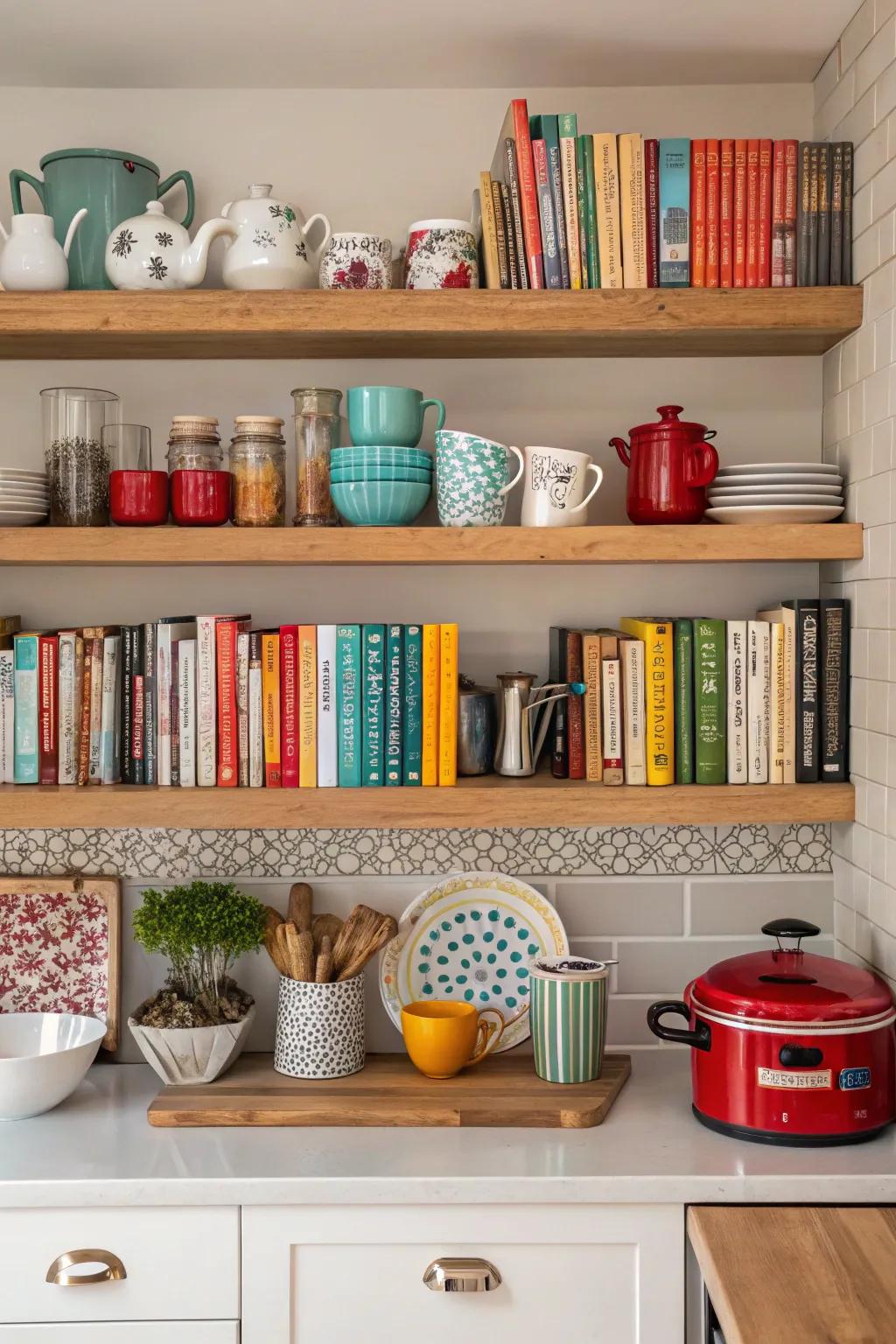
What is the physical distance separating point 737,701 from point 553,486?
0.44m

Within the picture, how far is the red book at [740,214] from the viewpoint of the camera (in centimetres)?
182

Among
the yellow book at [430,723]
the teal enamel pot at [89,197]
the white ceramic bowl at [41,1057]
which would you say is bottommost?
the white ceramic bowl at [41,1057]

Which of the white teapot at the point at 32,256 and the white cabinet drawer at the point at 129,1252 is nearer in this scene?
the white cabinet drawer at the point at 129,1252

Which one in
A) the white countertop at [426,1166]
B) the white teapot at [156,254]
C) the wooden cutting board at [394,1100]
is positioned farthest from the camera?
the white teapot at [156,254]

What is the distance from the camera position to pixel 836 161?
1828 millimetres

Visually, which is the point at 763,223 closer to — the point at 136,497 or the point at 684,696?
the point at 684,696

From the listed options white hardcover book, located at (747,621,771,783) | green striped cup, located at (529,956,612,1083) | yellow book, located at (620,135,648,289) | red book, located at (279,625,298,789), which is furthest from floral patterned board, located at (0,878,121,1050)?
yellow book, located at (620,135,648,289)

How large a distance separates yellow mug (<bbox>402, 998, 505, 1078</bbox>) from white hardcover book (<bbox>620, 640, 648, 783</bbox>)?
0.44 m

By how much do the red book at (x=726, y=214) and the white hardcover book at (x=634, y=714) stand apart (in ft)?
1.92

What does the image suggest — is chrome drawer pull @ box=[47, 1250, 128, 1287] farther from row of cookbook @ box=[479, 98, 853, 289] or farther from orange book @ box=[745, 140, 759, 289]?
orange book @ box=[745, 140, 759, 289]

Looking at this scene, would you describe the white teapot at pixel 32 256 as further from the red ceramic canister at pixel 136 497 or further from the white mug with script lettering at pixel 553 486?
the white mug with script lettering at pixel 553 486

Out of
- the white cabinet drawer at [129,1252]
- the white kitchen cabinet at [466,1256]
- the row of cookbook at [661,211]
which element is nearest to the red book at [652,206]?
the row of cookbook at [661,211]

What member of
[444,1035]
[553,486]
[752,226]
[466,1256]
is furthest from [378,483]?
[466,1256]

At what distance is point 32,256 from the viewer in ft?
5.89
